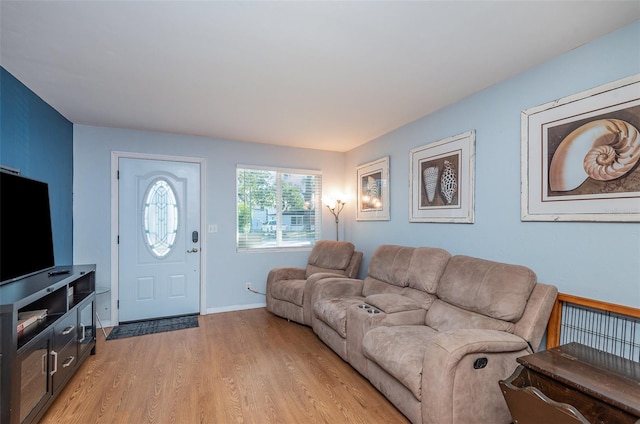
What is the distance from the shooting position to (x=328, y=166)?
4848 millimetres

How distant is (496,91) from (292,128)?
2128 millimetres

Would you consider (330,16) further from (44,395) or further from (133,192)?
(133,192)

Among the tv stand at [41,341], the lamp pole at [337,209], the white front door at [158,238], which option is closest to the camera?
the tv stand at [41,341]

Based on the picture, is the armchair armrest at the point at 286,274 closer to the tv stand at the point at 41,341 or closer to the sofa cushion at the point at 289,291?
the sofa cushion at the point at 289,291

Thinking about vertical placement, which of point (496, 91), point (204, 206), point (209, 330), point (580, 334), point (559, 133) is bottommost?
point (209, 330)

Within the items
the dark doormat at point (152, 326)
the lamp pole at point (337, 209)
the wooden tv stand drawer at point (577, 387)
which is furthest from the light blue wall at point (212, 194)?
the wooden tv stand drawer at point (577, 387)

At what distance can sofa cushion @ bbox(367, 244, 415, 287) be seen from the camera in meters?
3.00

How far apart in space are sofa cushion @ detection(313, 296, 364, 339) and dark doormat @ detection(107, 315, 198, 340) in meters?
1.64

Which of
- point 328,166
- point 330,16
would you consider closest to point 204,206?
point 328,166

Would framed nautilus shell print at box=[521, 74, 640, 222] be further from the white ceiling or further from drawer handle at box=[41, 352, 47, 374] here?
drawer handle at box=[41, 352, 47, 374]

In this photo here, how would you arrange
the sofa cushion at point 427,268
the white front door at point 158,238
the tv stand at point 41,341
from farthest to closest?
the white front door at point 158,238
the sofa cushion at point 427,268
the tv stand at point 41,341

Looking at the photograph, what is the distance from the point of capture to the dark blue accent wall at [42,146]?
230 centimetres

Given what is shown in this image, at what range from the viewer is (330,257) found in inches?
163

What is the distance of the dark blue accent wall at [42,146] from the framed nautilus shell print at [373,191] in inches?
138
